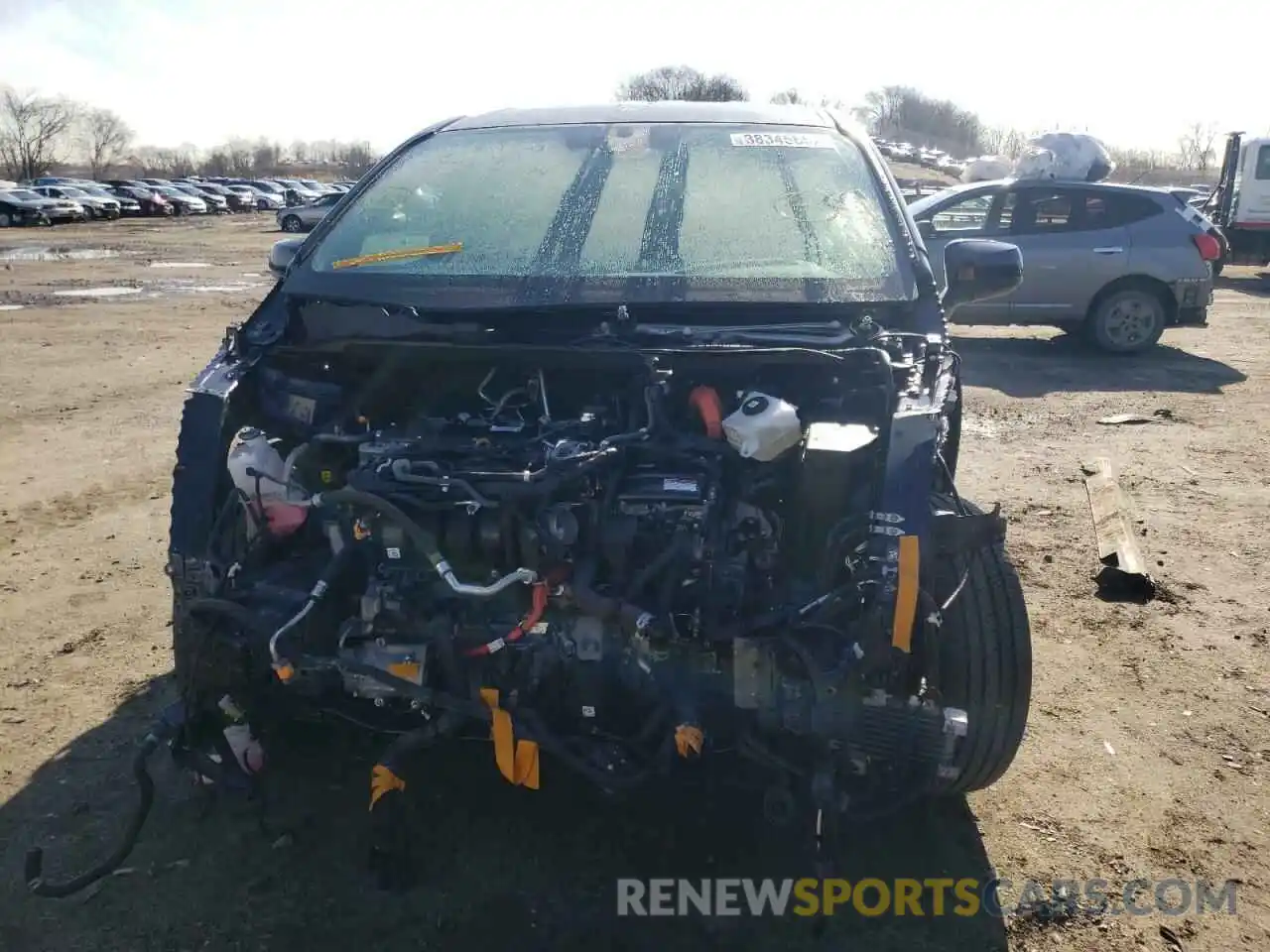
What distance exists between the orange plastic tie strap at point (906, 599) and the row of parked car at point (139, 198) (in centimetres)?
2954

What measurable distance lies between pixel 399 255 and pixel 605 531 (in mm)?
1422

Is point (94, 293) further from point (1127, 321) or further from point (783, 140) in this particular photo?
point (783, 140)

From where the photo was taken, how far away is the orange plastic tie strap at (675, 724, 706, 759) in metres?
2.37

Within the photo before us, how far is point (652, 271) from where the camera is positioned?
3191 millimetres

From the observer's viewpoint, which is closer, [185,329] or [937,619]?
[937,619]

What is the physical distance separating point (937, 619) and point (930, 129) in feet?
247

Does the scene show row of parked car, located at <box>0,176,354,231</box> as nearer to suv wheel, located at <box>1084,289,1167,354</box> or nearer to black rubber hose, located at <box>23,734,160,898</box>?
suv wheel, located at <box>1084,289,1167,354</box>

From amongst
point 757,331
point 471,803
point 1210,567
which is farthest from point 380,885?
point 1210,567

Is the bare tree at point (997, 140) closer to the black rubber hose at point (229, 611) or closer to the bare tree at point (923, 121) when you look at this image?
the bare tree at point (923, 121)

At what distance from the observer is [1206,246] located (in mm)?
9961

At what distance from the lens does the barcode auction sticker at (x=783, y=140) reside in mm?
3742

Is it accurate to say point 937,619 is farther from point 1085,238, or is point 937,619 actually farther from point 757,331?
point 1085,238

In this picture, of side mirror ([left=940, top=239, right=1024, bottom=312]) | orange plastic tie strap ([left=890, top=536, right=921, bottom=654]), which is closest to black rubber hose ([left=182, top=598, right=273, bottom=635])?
orange plastic tie strap ([left=890, top=536, right=921, bottom=654])

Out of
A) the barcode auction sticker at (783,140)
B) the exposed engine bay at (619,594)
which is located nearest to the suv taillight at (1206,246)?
the barcode auction sticker at (783,140)
